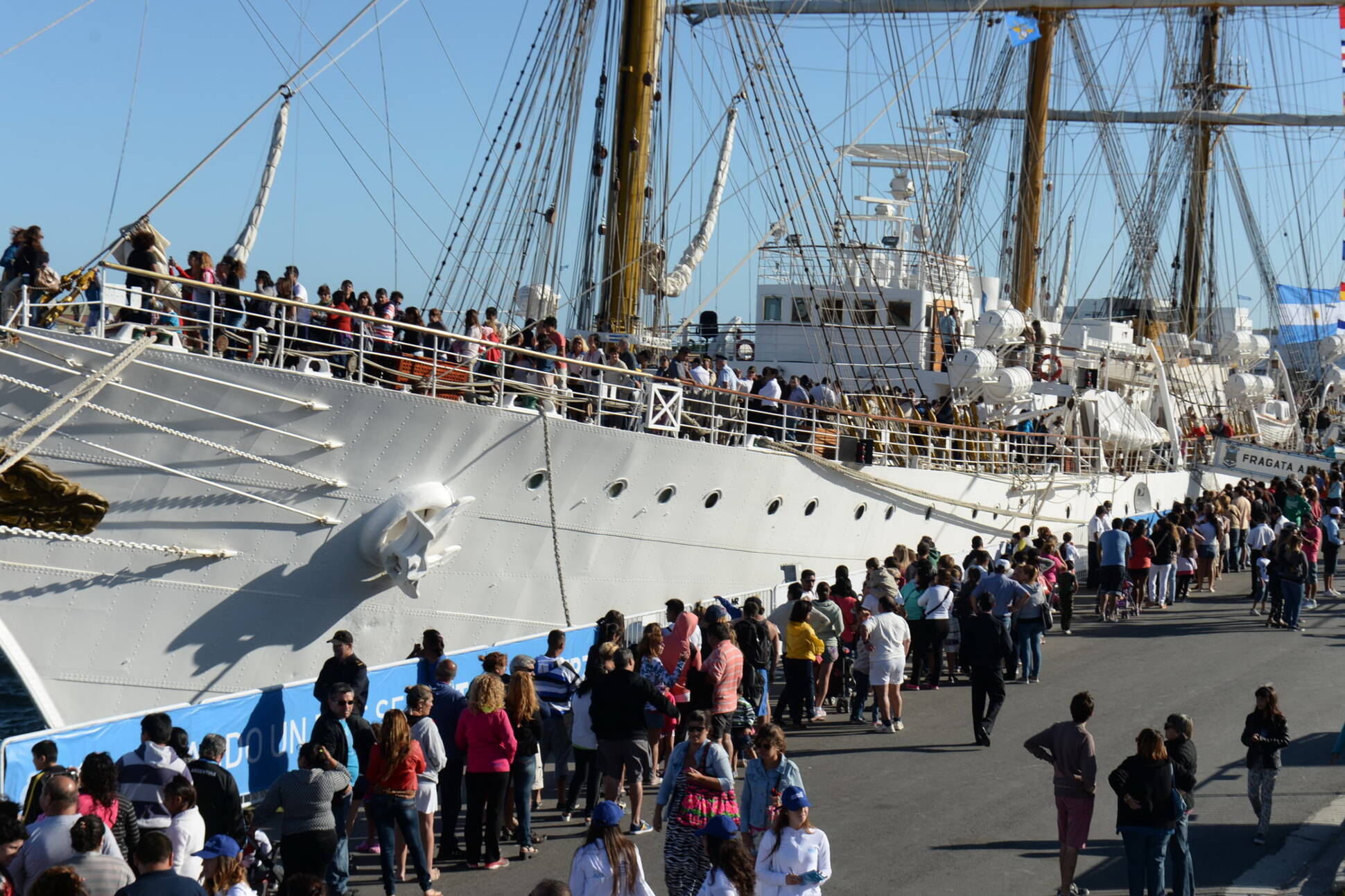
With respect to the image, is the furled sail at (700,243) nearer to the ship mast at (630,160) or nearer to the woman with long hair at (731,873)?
the ship mast at (630,160)

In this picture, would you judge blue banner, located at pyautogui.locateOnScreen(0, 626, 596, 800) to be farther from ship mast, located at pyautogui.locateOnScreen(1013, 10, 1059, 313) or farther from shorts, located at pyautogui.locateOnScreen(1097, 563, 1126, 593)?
ship mast, located at pyautogui.locateOnScreen(1013, 10, 1059, 313)

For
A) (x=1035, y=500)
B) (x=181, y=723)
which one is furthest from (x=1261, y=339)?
(x=181, y=723)

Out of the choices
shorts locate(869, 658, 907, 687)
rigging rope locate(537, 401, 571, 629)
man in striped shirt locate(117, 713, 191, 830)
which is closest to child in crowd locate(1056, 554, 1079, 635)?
shorts locate(869, 658, 907, 687)

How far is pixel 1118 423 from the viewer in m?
27.8

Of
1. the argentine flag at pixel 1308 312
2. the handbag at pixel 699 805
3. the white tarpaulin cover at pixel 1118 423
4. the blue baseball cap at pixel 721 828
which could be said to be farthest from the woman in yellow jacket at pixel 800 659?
the argentine flag at pixel 1308 312

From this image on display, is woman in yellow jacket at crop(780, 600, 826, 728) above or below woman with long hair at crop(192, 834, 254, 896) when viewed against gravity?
above

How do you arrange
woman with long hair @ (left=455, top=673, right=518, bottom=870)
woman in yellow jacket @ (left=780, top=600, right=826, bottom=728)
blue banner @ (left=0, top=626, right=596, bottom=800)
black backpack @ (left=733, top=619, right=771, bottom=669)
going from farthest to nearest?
woman in yellow jacket @ (left=780, top=600, right=826, bottom=728)
black backpack @ (left=733, top=619, right=771, bottom=669)
woman with long hair @ (left=455, top=673, right=518, bottom=870)
blue banner @ (left=0, top=626, right=596, bottom=800)

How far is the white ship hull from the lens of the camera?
490 inches

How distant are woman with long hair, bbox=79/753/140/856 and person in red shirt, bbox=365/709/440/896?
156 cm

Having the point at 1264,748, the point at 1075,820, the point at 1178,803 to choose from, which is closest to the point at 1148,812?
the point at 1178,803

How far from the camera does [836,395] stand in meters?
21.4

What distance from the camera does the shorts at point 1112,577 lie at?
1830 centimetres

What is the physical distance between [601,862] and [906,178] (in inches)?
1096

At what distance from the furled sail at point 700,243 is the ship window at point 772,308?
10.8 ft
